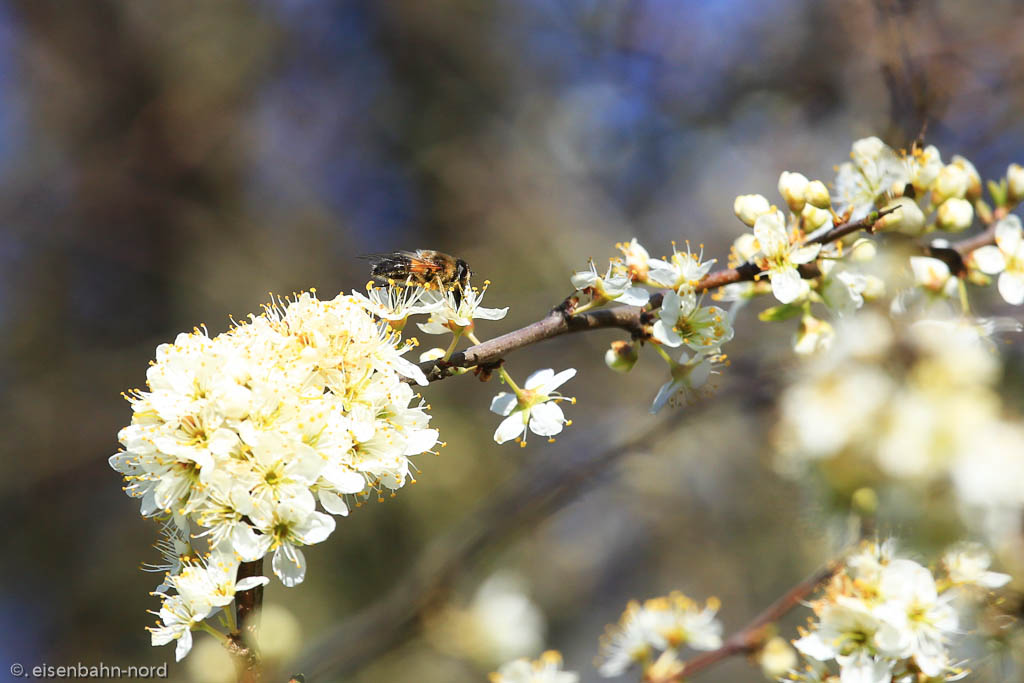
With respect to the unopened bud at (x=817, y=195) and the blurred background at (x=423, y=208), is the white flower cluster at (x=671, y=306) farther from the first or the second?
the blurred background at (x=423, y=208)

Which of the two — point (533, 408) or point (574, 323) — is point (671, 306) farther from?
point (533, 408)

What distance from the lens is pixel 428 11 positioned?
7.35 meters

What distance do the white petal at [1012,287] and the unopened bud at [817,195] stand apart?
18.3 inches

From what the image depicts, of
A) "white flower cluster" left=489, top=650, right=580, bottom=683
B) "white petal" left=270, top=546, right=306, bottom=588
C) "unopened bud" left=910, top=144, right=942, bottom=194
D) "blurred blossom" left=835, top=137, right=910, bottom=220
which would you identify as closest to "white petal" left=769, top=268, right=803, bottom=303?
"blurred blossom" left=835, top=137, right=910, bottom=220

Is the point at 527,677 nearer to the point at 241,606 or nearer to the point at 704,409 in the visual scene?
the point at 704,409

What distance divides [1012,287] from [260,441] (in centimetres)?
157

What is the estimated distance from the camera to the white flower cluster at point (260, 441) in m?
1.24

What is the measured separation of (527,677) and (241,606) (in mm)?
1027

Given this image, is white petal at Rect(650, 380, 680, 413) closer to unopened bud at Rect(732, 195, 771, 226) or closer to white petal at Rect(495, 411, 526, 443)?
white petal at Rect(495, 411, 526, 443)

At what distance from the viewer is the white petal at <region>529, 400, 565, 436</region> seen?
5.02 ft

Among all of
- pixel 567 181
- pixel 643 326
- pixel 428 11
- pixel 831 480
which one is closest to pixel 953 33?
pixel 567 181

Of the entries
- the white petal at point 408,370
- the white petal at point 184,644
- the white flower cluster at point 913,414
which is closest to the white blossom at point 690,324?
the white petal at point 408,370

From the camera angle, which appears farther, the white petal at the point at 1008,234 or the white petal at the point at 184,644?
the white petal at the point at 1008,234

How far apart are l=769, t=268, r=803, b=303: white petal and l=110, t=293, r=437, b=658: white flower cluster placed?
2.33ft
